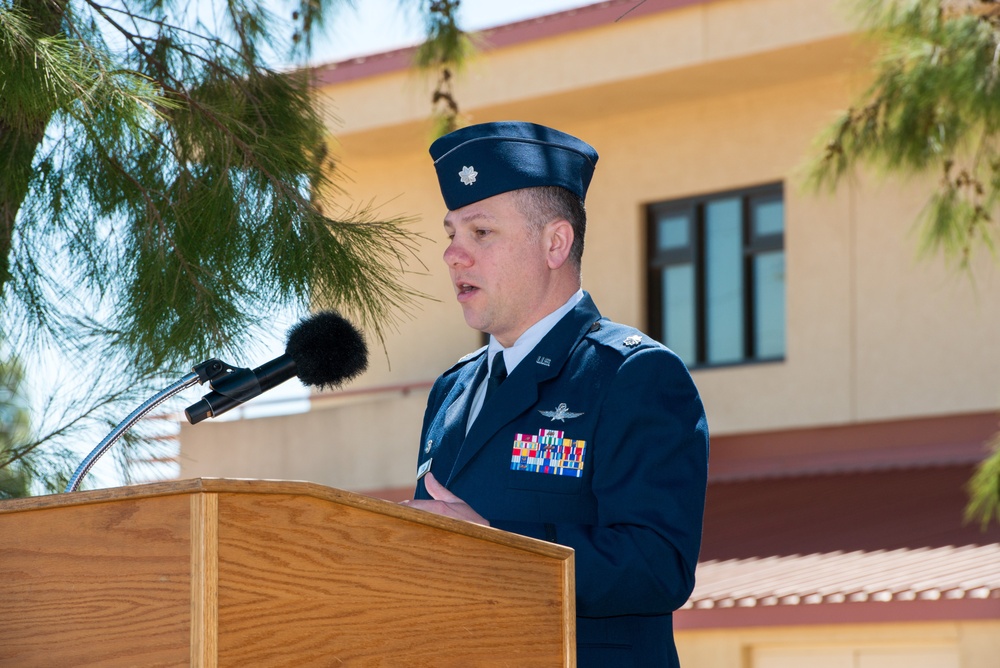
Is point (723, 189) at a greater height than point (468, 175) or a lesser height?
greater

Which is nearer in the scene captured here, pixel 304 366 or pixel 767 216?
pixel 304 366

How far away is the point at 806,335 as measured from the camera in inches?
438


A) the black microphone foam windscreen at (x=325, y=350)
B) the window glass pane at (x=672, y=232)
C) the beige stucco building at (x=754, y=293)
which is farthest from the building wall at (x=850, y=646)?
the black microphone foam windscreen at (x=325, y=350)

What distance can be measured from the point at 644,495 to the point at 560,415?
0.83 feet

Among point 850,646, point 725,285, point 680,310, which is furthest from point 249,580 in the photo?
point 680,310

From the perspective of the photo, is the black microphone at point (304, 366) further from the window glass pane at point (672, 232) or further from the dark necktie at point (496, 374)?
the window glass pane at point (672, 232)

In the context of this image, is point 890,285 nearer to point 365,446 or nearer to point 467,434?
point 365,446

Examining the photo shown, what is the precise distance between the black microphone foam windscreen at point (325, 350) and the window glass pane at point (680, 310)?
9.15m

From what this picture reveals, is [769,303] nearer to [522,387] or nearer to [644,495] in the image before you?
[522,387]

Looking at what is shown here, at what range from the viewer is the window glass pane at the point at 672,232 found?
11.9 metres

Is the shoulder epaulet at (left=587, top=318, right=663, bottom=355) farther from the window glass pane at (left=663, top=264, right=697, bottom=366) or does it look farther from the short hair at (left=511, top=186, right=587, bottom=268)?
the window glass pane at (left=663, top=264, right=697, bottom=366)

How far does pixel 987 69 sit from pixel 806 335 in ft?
17.3

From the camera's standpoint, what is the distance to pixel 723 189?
1165 centimetres

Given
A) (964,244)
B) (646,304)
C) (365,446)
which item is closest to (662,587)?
(964,244)
